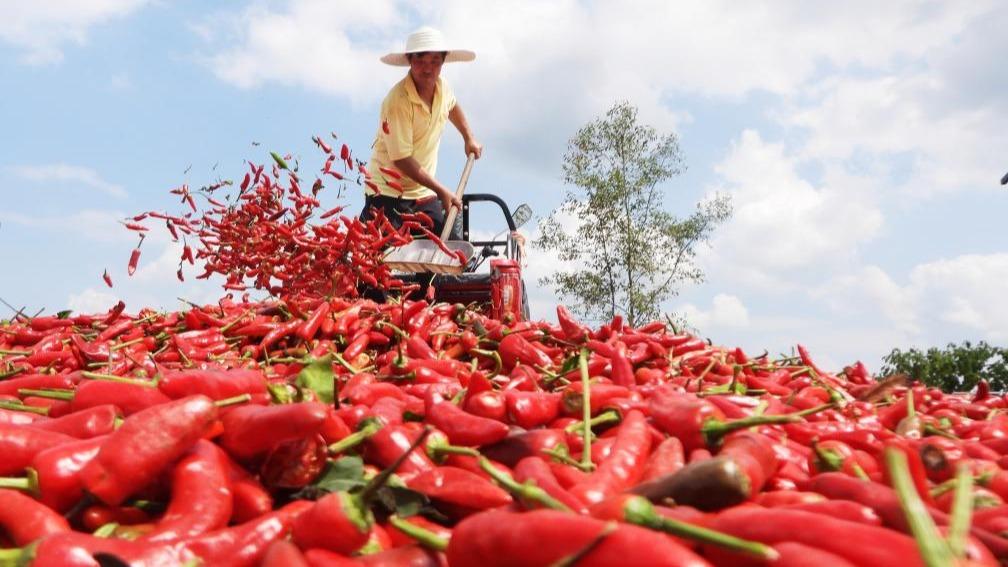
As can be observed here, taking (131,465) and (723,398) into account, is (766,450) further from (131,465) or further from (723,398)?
(131,465)

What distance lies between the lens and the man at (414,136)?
26.5 feet

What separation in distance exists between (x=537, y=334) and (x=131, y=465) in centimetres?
311

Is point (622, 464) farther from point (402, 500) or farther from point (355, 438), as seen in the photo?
point (355, 438)

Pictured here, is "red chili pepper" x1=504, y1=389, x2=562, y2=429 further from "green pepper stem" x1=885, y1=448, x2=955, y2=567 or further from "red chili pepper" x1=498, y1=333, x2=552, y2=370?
"green pepper stem" x1=885, y1=448, x2=955, y2=567

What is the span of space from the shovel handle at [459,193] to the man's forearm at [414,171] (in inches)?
13.7

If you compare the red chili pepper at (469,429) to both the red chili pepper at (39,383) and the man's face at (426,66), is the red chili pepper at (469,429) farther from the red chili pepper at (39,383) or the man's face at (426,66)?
the man's face at (426,66)

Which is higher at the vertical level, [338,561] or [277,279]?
[277,279]

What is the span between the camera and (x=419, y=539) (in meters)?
1.65

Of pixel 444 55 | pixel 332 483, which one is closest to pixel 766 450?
pixel 332 483

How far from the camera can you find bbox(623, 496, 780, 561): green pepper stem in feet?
4.41

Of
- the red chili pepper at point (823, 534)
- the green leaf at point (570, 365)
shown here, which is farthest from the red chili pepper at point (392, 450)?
the green leaf at point (570, 365)

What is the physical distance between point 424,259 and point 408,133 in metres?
1.40

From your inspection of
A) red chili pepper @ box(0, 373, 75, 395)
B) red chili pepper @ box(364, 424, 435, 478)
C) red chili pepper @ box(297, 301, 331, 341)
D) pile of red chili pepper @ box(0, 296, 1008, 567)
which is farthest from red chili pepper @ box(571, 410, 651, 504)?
red chili pepper @ box(297, 301, 331, 341)

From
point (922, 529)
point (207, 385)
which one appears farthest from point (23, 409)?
point (922, 529)
